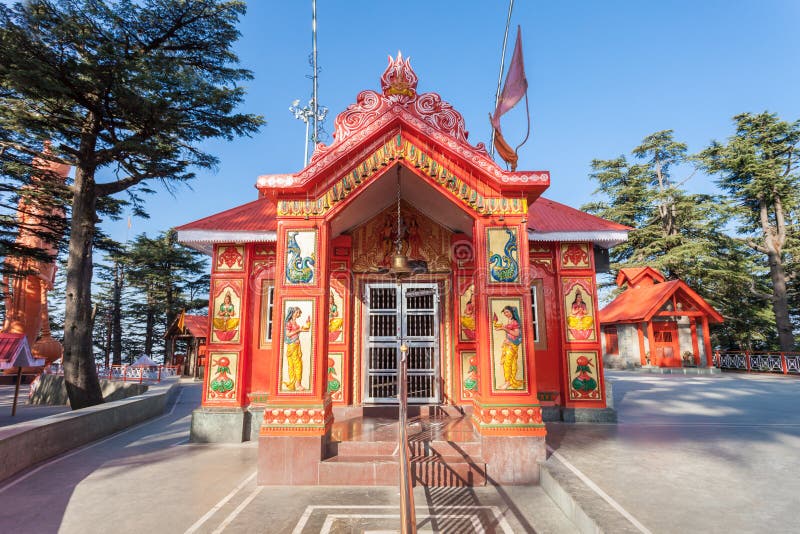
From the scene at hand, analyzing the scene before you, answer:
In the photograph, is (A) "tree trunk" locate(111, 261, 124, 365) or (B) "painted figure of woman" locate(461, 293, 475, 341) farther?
(A) "tree trunk" locate(111, 261, 124, 365)

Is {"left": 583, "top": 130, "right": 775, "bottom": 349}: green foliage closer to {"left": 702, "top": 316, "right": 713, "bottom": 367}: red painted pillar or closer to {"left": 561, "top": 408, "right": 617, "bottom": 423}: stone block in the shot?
{"left": 702, "top": 316, "right": 713, "bottom": 367}: red painted pillar

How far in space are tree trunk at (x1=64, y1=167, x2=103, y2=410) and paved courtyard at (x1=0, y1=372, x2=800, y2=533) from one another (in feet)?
15.3

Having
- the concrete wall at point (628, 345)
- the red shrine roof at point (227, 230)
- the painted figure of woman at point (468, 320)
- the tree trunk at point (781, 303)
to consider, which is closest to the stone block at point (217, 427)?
the red shrine roof at point (227, 230)

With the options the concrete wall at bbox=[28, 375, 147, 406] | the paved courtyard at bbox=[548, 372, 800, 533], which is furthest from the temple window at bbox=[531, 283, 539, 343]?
the concrete wall at bbox=[28, 375, 147, 406]

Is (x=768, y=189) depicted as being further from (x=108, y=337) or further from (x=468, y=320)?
(x=108, y=337)

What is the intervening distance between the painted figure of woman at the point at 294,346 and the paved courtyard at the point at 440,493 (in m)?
1.43

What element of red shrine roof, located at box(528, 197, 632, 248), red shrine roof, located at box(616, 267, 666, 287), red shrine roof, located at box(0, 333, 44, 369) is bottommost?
red shrine roof, located at box(0, 333, 44, 369)

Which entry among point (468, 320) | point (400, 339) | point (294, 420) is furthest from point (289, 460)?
point (468, 320)

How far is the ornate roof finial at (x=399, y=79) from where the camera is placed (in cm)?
699

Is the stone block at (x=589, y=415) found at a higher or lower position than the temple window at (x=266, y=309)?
lower

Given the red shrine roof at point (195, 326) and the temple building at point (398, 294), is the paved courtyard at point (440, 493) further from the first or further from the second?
the red shrine roof at point (195, 326)

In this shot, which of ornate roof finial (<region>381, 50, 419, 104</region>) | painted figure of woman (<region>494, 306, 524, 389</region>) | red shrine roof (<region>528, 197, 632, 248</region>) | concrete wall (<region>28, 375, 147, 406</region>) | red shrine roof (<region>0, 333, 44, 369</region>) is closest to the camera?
painted figure of woman (<region>494, 306, 524, 389</region>)

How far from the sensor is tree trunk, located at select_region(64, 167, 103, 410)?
11.1 m

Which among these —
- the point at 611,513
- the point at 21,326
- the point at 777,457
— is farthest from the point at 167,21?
the point at 21,326
